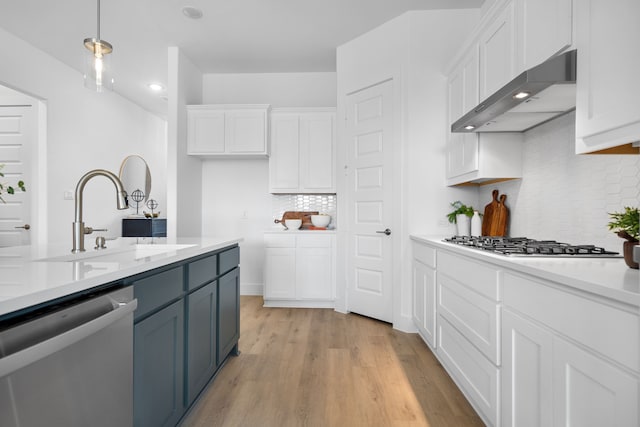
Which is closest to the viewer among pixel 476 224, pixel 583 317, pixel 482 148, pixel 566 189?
pixel 583 317

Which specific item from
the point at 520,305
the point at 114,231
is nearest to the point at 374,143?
the point at 520,305

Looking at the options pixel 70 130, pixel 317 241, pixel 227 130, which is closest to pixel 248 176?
pixel 227 130

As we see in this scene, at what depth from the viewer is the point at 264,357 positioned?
2.70m

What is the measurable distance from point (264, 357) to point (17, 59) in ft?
13.8

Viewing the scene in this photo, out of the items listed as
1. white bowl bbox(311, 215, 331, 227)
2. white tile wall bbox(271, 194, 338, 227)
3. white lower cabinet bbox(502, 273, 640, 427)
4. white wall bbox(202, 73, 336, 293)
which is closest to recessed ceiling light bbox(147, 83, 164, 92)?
white wall bbox(202, 73, 336, 293)

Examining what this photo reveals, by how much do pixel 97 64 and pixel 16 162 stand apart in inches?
119

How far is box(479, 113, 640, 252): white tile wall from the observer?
5.73 feet

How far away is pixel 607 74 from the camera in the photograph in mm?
1315

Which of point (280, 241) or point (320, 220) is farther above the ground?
point (320, 220)

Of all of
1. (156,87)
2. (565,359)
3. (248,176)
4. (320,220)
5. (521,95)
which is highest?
(156,87)

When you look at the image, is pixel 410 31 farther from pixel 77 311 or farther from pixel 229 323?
pixel 77 311

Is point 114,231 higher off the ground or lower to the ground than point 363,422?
higher

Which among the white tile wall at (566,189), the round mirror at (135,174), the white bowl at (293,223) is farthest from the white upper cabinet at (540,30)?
the round mirror at (135,174)

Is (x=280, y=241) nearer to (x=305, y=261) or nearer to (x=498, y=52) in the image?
(x=305, y=261)
